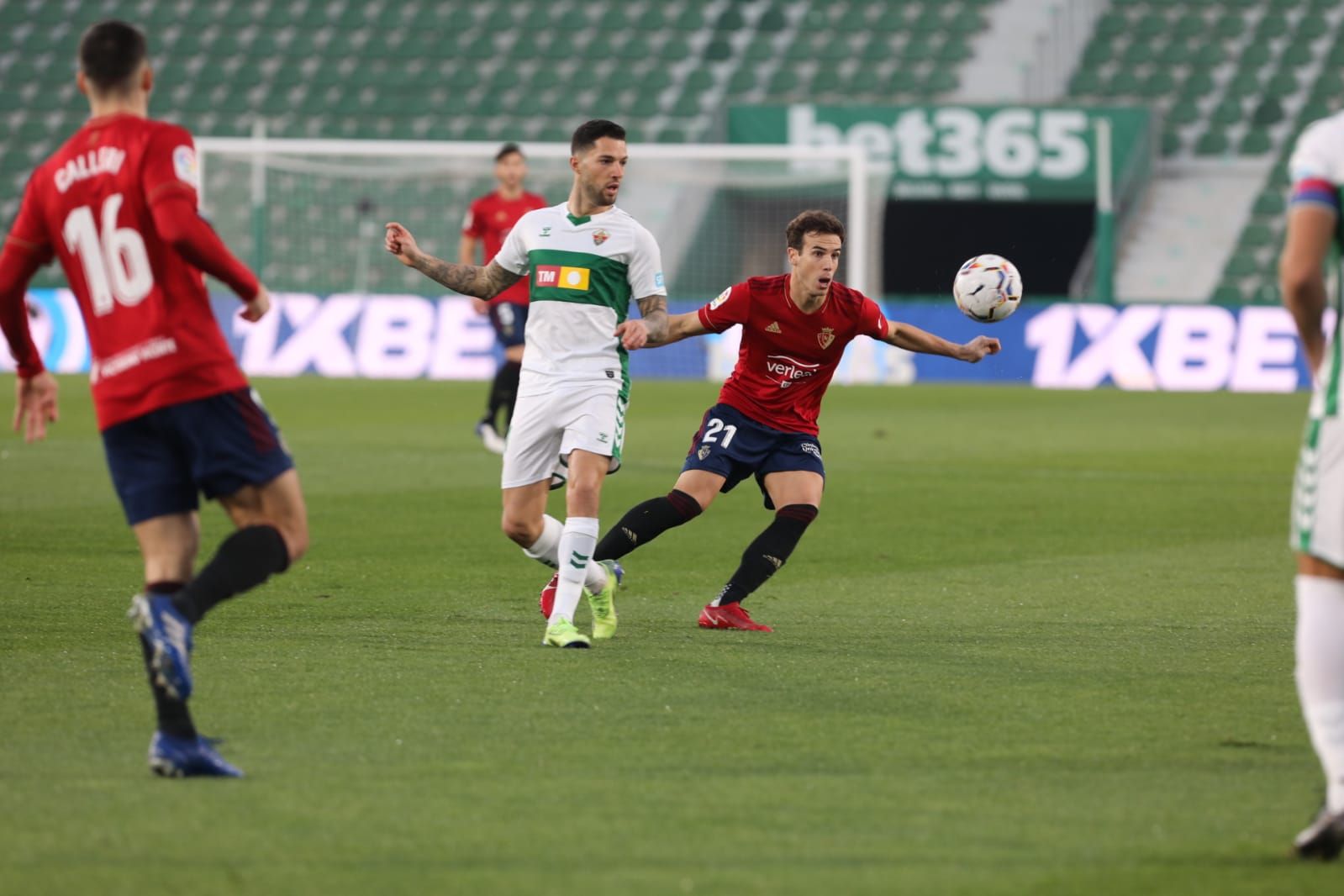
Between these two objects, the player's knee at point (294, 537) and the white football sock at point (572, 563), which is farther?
the white football sock at point (572, 563)

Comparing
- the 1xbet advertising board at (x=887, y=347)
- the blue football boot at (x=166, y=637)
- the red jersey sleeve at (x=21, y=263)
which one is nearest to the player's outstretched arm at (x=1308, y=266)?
the blue football boot at (x=166, y=637)

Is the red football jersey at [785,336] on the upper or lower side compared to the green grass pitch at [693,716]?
upper

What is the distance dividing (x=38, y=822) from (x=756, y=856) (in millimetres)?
1648

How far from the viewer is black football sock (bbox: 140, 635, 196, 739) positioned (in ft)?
15.3

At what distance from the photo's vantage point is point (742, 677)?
6297 mm

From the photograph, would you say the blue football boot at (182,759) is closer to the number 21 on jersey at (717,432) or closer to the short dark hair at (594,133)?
the short dark hair at (594,133)

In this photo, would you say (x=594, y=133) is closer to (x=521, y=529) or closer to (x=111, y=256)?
(x=521, y=529)

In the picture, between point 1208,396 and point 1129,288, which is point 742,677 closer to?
point 1208,396

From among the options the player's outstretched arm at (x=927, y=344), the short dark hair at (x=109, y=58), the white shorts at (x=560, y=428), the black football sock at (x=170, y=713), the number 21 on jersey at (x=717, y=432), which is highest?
the short dark hair at (x=109, y=58)

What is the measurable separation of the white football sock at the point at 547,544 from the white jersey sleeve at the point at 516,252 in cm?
100

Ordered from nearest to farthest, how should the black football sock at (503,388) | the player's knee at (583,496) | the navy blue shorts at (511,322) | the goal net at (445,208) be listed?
the player's knee at (583,496) < the black football sock at (503,388) < the navy blue shorts at (511,322) < the goal net at (445,208)

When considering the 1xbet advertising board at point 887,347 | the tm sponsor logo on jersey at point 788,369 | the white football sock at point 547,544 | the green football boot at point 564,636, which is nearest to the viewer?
the green football boot at point 564,636

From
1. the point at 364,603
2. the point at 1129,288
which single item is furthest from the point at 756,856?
the point at 1129,288

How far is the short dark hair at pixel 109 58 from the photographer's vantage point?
187 inches
